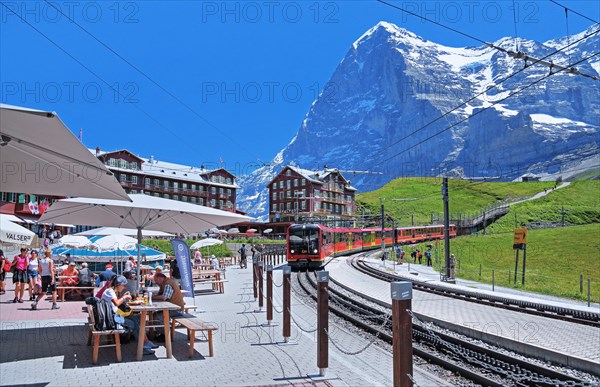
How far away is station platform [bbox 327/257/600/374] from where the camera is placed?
33.7 feet

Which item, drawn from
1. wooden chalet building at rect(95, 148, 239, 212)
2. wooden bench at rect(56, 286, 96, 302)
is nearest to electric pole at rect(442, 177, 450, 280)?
wooden bench at rect(56, 286, 96, 302)

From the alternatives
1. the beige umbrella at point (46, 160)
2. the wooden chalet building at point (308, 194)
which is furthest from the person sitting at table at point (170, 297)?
the wooden chalet building at point (308, 194)

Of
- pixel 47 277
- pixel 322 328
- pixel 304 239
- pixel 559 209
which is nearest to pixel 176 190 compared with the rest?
pixel 304 239

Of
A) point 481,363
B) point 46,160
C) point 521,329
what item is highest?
point 46,160

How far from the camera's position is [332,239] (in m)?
42.7

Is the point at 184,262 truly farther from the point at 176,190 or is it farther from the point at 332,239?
the point at 176,190

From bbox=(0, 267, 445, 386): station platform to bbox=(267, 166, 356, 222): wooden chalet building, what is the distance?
7321cm

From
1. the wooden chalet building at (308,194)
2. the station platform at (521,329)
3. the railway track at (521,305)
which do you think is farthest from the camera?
the wooden chalet building at (308,194)

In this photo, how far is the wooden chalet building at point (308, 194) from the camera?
88.3 meters

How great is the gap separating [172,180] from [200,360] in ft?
248

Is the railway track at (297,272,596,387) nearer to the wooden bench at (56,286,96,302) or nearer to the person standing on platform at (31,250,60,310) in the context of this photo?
the person standing on platform at (31,250,60,310)

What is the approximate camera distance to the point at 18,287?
55.8 feet

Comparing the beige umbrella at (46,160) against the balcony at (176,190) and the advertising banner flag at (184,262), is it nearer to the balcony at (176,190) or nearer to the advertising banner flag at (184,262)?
the advertising banner flag at (184,262)

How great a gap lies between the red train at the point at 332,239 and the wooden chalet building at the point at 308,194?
2185 cm
